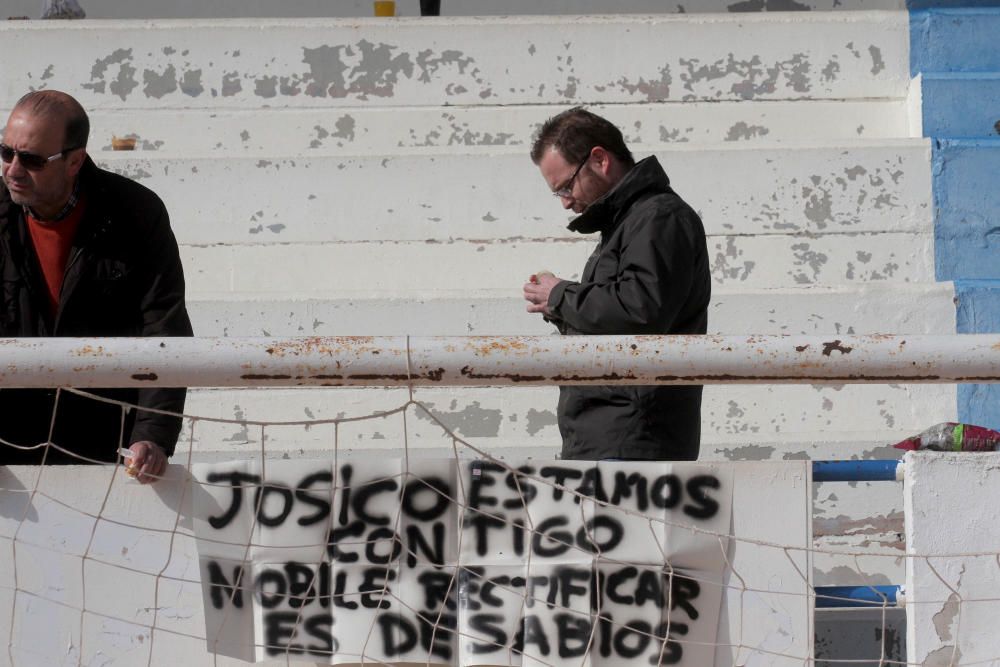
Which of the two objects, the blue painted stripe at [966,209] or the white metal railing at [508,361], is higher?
the blue painted stripe at [966,209]

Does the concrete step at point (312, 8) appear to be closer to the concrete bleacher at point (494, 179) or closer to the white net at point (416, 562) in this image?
the concrete bleacher at point (494, 179)

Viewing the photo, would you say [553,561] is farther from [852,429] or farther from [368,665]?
[852,429]

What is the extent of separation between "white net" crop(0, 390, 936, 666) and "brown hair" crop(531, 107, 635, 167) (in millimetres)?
959

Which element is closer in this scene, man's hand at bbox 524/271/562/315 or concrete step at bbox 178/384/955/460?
man's hand at bbox 524/271/562/315

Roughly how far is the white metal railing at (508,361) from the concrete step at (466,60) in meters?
3.48

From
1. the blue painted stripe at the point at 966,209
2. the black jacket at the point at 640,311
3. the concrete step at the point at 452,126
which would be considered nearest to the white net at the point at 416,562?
the black jacket at the point at 640,311

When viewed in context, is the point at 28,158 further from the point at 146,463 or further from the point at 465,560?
the point at 465,560

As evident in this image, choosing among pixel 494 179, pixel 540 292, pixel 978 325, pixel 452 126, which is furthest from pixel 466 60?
pixel 540 292

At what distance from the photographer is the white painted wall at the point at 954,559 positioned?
9.44ft

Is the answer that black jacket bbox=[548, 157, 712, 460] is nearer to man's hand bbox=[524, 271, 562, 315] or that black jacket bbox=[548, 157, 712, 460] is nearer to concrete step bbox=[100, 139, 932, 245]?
man's hand bbox=[524, 271, 562, 315]

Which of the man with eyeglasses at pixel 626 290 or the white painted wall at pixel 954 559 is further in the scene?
the man with eyeglasses at pixel 626 290

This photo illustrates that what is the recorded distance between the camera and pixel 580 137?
3.53 metres

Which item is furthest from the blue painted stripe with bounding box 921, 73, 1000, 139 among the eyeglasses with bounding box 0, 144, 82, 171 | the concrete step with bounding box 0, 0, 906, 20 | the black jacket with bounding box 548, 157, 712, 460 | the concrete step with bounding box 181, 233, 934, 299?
the eyeglasses with bounding box 0, 144, 82, 171

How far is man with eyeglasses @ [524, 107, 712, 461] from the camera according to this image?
3201 millimetres
